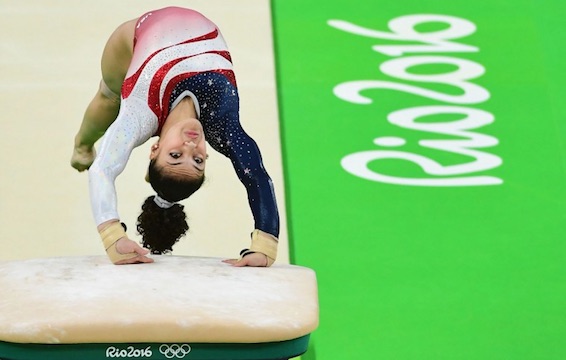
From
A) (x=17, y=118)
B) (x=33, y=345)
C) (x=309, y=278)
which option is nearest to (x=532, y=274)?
(x=309, y=278)

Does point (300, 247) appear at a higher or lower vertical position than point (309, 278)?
lower

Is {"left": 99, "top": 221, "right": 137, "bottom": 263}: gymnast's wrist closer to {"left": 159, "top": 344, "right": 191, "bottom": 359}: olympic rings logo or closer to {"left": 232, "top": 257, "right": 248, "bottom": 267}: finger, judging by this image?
{"left": 232, "top": 257, "right": 248, "bottom": 267}: finger

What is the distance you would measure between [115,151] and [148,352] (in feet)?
2.62

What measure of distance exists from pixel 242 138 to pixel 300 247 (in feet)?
3.43

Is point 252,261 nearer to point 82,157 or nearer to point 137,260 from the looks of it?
point 137,260

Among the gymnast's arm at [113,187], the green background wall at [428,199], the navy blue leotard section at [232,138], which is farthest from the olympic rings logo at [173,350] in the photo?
the green background wall at [428,199]

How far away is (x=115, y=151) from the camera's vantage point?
3.00m

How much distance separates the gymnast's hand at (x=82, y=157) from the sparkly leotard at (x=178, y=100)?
897 millimetres

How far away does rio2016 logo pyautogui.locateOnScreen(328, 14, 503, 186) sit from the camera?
15.3 feet

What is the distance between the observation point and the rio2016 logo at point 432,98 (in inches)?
184

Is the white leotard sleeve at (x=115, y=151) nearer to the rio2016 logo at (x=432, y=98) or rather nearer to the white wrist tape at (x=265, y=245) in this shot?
the white wrist tape at (x=265, y=245)

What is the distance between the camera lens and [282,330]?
7.97ft

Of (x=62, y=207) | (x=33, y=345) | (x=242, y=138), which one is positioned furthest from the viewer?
(x=62, y=207)

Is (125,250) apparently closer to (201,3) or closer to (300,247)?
(300,247)
